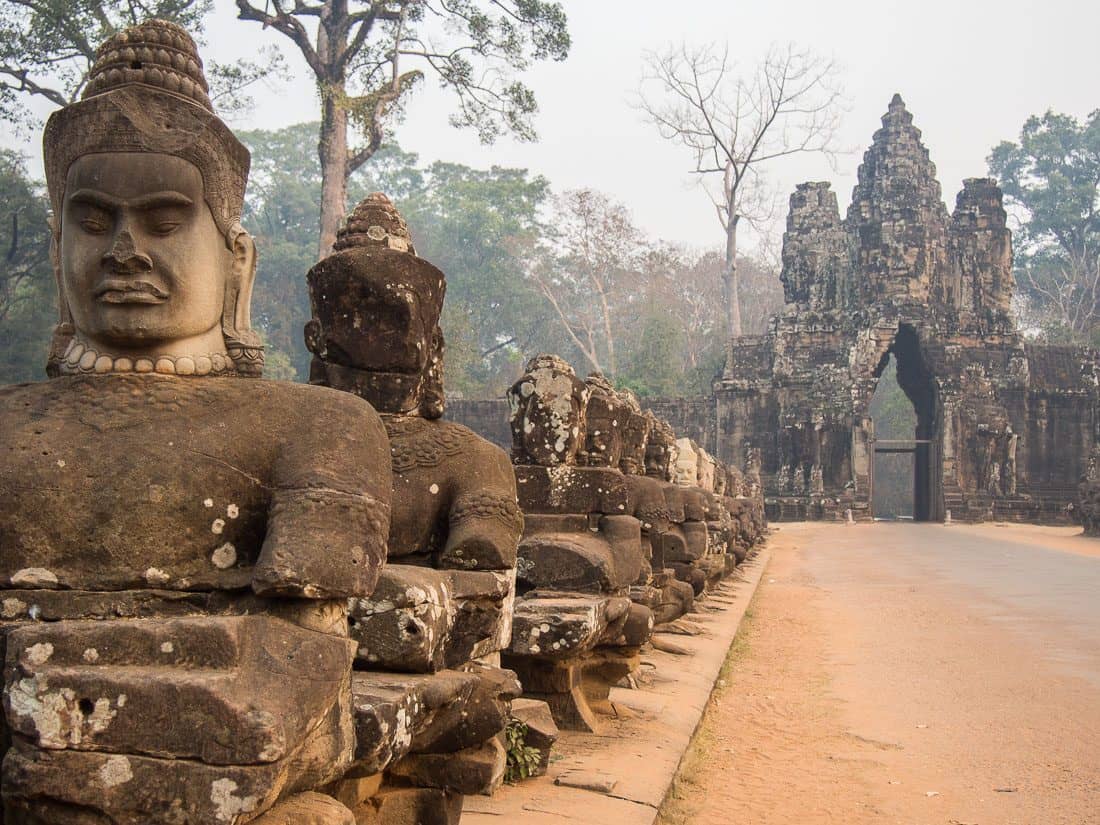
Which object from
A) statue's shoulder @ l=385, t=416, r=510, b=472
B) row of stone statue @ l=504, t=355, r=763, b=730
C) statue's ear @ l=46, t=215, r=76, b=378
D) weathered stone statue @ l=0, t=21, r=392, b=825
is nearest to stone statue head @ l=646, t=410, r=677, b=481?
row of stone statue @ l=504, t=355, r=763, b=730

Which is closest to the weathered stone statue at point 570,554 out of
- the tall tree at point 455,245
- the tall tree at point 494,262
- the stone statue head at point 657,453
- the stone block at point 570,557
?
the stone block at point 570,557

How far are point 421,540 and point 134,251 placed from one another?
1533 mm

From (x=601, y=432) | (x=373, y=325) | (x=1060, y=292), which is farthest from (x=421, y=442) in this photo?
(x=1060, y=292)

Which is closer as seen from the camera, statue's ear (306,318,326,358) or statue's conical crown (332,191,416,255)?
statue's ear (306,318,326,358)

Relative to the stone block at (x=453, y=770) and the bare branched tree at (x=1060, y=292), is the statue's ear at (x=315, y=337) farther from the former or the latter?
the bare branched tree at (x=1060, y=292)

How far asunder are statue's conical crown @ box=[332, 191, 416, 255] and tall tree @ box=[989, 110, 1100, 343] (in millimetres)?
54062

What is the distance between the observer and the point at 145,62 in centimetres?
294

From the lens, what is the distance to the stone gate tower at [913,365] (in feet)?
114

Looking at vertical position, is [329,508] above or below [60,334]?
below

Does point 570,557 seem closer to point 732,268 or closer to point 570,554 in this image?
point 570,554

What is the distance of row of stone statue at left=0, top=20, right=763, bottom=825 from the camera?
7.31 feet

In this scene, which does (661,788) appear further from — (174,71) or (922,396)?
(922,396)

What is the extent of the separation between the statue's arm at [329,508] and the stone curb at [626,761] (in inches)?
58.2

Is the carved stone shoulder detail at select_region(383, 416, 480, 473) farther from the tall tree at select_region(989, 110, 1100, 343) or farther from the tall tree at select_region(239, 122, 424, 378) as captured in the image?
the tall tree at select_region(989, 110, 1100, 343)
